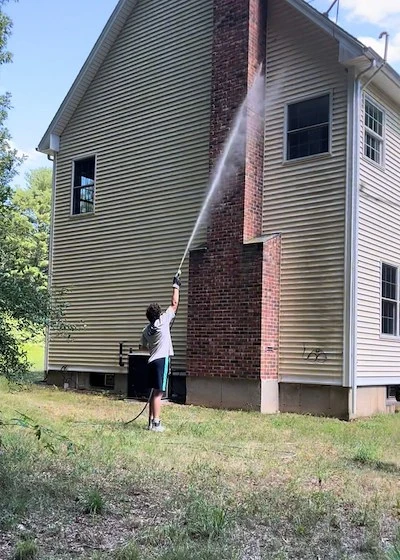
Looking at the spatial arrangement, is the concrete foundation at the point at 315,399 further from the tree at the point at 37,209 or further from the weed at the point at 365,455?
the tree at the point at 37,209

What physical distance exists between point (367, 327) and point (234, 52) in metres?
5.94

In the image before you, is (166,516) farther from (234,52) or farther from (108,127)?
(108,127)

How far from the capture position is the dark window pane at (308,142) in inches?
450

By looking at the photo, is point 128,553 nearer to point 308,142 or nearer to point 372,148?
point 308,142

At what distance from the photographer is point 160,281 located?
44.4 ft

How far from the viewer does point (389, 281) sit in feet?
40.4

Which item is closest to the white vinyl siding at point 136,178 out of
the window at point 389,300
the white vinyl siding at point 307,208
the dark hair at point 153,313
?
the white vinyl siding at point 307,208

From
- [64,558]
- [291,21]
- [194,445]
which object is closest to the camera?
[64,558]

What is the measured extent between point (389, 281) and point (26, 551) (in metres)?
10.1

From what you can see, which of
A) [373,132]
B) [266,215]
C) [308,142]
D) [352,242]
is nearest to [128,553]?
[352,242]

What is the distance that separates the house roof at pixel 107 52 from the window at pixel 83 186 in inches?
41.3

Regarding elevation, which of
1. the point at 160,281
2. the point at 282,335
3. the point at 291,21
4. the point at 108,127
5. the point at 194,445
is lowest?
the point at 194,445

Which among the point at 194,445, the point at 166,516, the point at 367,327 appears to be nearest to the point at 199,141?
the point at 367,327

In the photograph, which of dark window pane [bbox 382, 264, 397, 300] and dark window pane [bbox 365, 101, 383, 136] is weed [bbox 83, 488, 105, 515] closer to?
dark window pane [bbox 382, 264, 397, 300]
